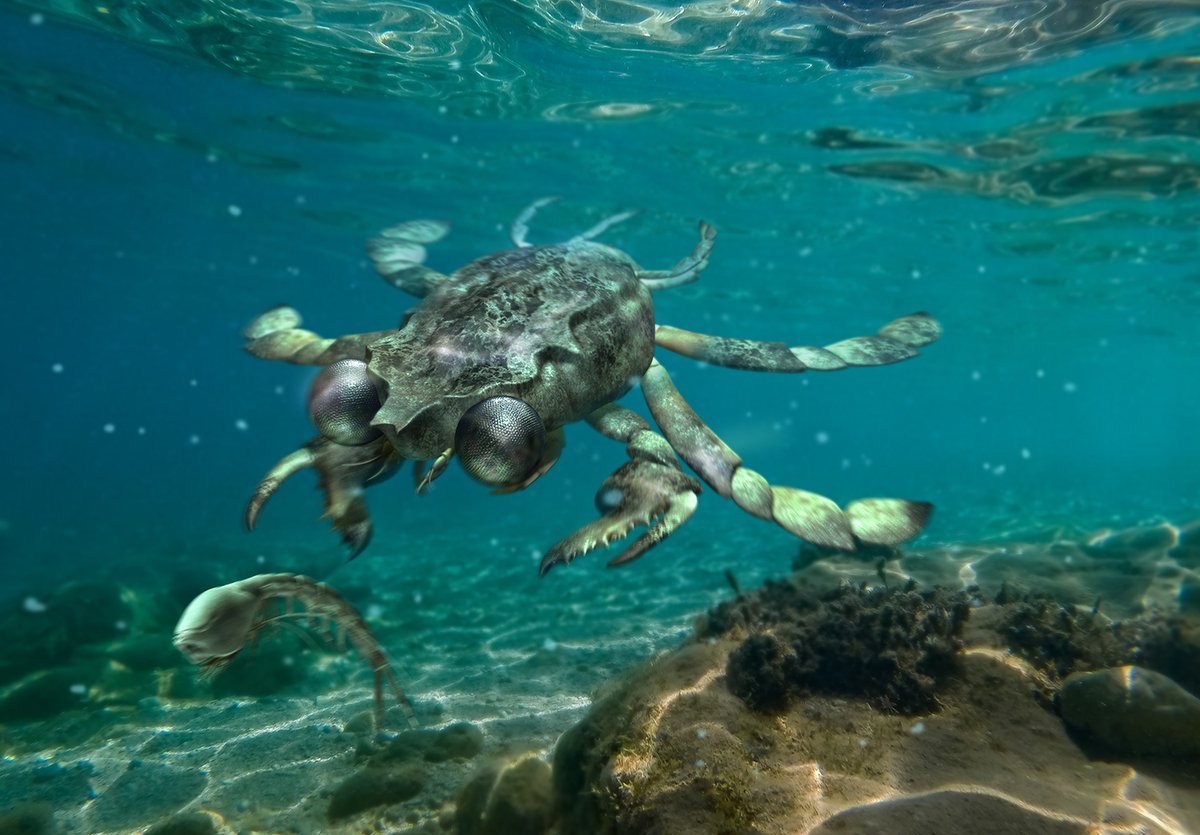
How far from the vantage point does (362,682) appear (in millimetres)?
8289

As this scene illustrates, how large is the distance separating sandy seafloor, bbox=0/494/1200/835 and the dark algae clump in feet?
7.10

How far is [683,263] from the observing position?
16.9ft

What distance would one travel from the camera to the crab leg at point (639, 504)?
2.45 m

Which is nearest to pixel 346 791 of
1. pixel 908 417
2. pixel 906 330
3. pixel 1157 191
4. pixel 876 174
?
pixel 906 330

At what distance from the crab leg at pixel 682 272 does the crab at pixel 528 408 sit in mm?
1145

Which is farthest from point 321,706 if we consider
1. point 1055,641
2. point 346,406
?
point 1055,641

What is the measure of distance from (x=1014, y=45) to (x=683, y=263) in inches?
370

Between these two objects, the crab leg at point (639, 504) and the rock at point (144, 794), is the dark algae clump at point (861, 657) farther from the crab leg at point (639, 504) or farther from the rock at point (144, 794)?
the rock at point (144, 794)

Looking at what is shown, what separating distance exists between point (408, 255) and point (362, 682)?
18.7ft

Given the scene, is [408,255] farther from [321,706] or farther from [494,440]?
[321,706]

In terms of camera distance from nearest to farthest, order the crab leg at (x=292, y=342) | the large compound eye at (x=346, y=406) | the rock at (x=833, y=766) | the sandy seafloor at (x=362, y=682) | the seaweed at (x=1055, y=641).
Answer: the large compound eye at (x=346, y=406), the rock at (x=833, y=766), the crab leg at (x=292, y=342), the seaweed at (x=1055, y=641), the sandy seafloor at (x=362, y=682)

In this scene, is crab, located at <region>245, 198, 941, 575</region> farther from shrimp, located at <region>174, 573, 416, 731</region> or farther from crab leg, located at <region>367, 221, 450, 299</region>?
crab leg, located at <region>367, 221, 450, 299</region>

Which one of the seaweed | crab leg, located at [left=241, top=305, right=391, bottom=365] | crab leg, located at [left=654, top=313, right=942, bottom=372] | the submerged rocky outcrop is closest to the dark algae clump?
the submerged rocky outcrop

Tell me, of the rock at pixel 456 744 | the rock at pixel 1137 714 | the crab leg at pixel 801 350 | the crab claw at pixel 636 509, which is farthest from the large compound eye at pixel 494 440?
the rock at pixel 456 744
